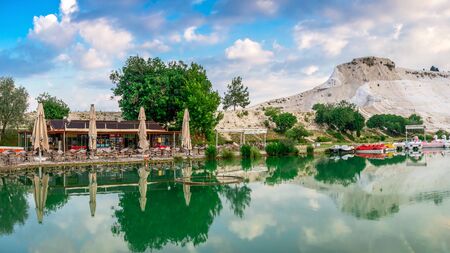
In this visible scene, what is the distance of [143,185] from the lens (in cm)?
2256

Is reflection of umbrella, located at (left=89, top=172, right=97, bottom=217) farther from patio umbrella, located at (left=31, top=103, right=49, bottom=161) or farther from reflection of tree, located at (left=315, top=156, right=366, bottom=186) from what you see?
reflection of tree, located at (left=315, top=156, right=366, bottom=186)

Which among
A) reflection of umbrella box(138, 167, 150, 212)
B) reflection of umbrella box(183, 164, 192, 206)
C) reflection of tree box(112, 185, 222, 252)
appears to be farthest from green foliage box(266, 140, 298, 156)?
reflection of tree box(112, 185, 222, 252)

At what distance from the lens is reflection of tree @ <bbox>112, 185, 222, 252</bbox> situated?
12.9 meters

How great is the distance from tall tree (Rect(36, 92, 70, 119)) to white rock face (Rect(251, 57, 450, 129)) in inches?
2713

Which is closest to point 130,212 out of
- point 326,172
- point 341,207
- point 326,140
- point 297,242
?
point 297,242

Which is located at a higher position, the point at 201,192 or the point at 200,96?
the point at 200,96

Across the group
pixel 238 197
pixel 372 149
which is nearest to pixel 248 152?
pixel 372 149

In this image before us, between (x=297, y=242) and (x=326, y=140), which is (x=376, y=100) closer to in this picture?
(x=326, y=140)

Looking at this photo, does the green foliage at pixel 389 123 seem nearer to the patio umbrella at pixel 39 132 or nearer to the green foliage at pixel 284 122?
the green foliage at pixel 284 122

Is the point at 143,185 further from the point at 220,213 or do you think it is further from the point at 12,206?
the point at 220,213

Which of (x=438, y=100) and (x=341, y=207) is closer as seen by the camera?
(x=341, y=207)

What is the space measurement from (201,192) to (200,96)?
23919 millimetres

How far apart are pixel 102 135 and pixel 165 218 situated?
2685 centimetres

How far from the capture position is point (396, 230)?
44.4 ft
